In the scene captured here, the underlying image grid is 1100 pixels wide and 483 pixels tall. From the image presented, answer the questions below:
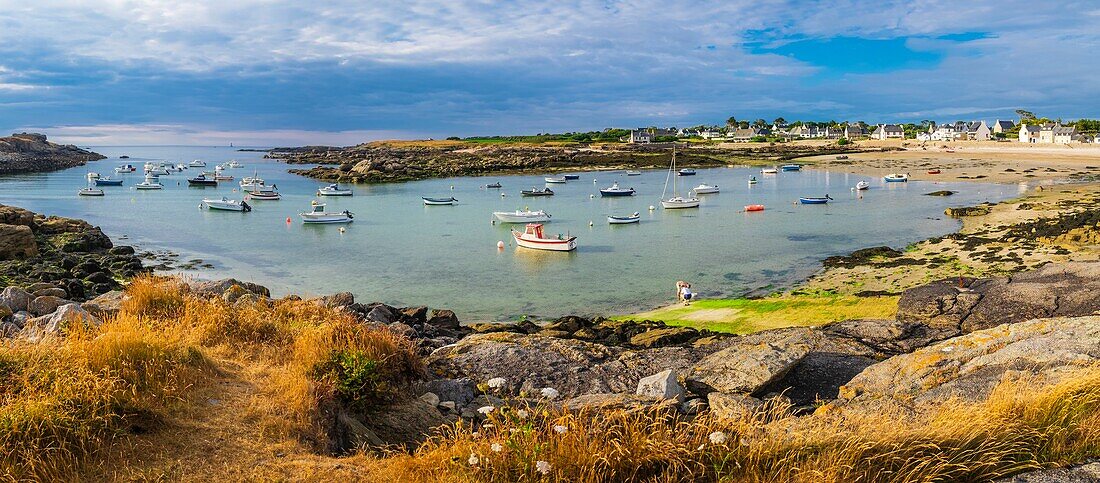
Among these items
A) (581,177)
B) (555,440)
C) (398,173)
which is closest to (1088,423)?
(555,440)

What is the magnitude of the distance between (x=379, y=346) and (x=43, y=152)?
199m

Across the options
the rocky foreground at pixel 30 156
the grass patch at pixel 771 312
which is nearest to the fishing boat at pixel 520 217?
the grass patch at pixel 771 312

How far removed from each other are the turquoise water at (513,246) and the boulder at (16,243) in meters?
6.58

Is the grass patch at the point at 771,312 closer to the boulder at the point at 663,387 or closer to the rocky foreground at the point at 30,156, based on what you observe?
the boulder at the point at 663,387

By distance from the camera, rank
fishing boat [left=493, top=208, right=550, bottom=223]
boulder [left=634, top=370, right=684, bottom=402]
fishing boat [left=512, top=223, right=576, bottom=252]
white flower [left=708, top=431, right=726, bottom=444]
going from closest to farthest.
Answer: white flower [left=708, top=431, right=726, bottom=444], boulder [left=634, top=370, right=684, bottom=402], fishing boat [left=512, top=223, right=576, bottom=252], fishing boat [left=493, top=208, right=550, bottom=223]

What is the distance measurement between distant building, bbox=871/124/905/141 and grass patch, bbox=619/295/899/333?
185 meters

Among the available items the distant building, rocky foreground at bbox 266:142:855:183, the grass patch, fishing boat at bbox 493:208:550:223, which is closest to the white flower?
the grass patch

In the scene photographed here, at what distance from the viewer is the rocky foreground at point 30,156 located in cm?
11869

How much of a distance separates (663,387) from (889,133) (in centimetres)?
20534

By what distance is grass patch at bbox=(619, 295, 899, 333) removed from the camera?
58.6 ft

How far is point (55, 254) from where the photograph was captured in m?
29.7

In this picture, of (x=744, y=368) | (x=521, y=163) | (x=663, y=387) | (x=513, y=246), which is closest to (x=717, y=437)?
(x=663, y=387)

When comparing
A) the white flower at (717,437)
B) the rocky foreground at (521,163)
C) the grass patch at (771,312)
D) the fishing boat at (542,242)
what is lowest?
the grass patch at (771,312)

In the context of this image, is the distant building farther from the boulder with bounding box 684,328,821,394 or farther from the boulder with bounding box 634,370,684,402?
the boulder with bounding box 634,370,684,402
